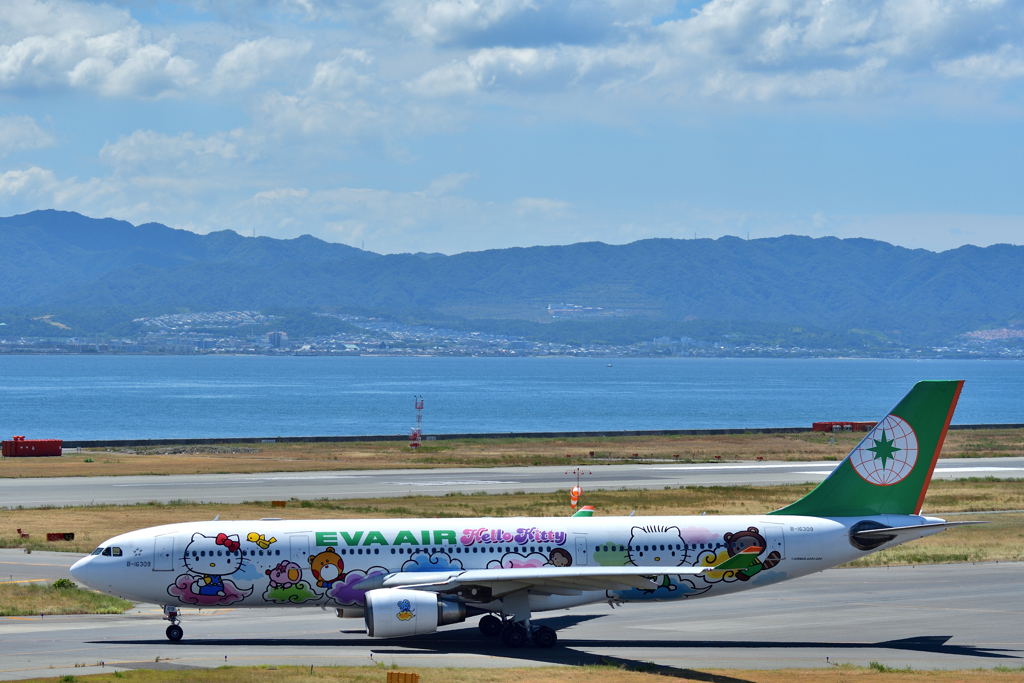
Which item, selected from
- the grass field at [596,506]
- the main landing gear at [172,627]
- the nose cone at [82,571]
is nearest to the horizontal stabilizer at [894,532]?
the grass field at [596,506]

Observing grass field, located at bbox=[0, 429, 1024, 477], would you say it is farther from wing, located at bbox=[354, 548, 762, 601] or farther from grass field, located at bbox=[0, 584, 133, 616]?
wing, located at bbox=[354, 548, 762, 601]

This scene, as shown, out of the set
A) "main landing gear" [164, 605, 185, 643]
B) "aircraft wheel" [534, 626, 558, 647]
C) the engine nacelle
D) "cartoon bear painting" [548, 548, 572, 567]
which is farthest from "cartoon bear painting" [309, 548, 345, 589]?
"cartoon bear painting" [548, 548, 572, 567]

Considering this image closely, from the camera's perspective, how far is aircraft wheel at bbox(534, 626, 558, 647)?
3572 cm

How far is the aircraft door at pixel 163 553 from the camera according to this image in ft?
115

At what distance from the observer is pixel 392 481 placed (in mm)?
93125

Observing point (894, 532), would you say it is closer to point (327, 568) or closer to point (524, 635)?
point (524, 635)

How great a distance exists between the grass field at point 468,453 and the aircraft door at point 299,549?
67.4 m

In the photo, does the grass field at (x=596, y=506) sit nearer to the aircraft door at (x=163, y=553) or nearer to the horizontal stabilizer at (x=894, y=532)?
the horizontal stabilizer at (x=894, y=532)

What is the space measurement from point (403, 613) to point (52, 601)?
17.8 metres

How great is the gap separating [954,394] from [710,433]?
119 m

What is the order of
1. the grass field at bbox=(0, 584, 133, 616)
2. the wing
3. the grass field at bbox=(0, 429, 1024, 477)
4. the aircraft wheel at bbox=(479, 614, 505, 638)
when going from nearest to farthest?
the wing
the aircraft wheel at bbox=(479, 614, 505, 638)
the grass field at bbox=(0, 584, 133, 616)
the grass field at bbox=(0, 429, 1024, 477)

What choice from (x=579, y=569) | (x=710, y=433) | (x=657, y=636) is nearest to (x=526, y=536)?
(x=579, y=569)

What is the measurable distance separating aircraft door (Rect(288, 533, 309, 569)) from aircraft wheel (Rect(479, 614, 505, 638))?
6.18 meters

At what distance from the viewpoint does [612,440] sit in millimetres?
144375
